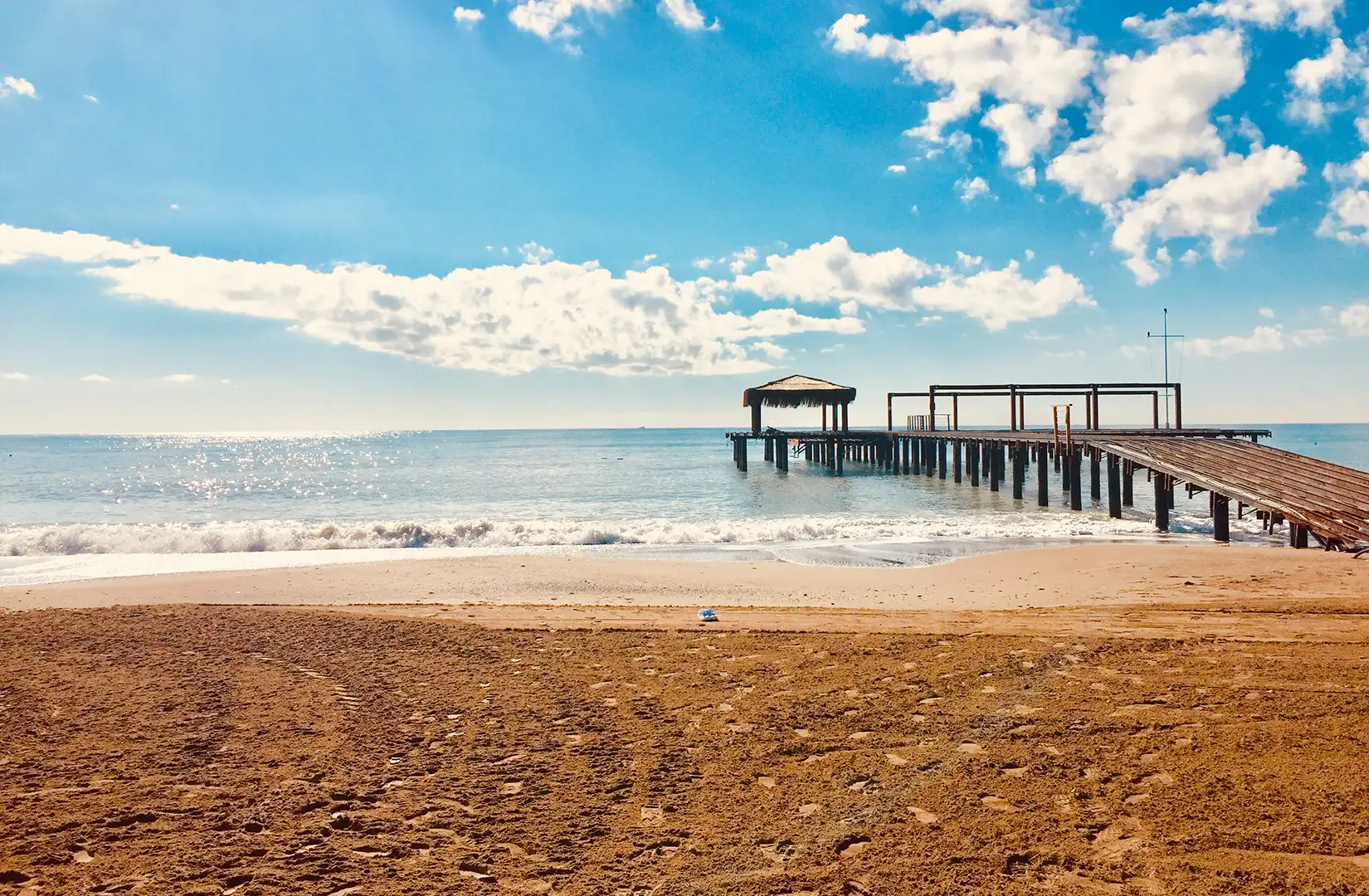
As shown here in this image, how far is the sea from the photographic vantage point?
17.0 meters

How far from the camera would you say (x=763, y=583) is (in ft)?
41.2

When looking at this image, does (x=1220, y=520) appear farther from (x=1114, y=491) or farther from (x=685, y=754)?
(x=685, y=754)

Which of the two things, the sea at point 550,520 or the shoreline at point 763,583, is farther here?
the sea at point 550,520

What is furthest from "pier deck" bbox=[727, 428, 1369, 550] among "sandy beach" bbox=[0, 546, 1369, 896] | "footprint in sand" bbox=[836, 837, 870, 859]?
"footprint in sand" bbox=[836, 837, 870, 859]

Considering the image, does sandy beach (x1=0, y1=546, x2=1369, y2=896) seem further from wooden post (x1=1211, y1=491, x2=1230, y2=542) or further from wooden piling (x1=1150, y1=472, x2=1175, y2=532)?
wooden piling (x1=1150, y1=472, x2=1175, y2=532)

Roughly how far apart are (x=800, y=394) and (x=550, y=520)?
64.7 ft

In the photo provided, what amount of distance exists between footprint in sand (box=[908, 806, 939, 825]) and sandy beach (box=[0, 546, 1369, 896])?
0.09ft

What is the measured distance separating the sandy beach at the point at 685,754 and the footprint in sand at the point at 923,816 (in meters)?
0.03

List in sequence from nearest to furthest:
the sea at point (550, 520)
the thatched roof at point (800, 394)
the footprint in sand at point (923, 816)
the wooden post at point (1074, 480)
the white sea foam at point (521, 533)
Answer: the footprint in sand at point (923, 816), the sea at point (550, 520), the white sea foam at point (521, 533), the wooden post at point (1074, 480), the thatched roof at point (800, 394)

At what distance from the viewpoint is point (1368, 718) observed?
4746 millimetres

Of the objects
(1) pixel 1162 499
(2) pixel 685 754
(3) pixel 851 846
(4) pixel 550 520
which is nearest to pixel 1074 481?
(1) pixel 1162 499

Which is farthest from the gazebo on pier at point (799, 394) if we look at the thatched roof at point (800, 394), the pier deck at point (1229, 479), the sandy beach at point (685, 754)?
the sandy beach at point (685, 754)

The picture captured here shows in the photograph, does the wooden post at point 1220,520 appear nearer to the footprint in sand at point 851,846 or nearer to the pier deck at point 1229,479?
the pier deck at point 1229,479

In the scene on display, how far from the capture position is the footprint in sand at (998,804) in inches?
146
